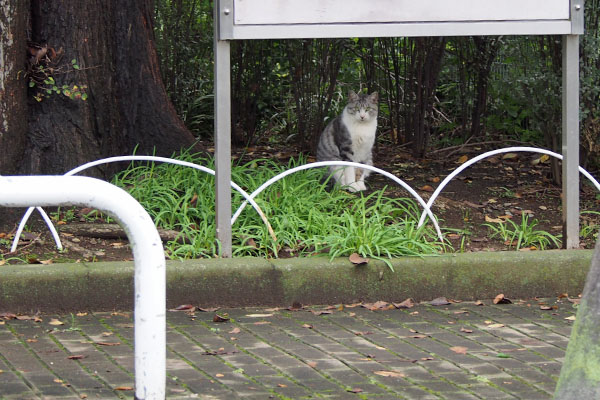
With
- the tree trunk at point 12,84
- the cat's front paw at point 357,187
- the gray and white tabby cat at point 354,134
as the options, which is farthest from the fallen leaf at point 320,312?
the gray and white tabby cat at point 354,134

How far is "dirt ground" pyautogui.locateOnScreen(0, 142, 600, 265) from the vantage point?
560cm

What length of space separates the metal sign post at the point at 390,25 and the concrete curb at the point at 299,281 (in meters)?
0.39

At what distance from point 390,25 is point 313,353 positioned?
7.47ft

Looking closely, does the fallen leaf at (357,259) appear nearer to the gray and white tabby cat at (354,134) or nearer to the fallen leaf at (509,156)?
the gray and white tabby cat at (354,134)

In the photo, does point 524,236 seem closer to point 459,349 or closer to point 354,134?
point 459,349

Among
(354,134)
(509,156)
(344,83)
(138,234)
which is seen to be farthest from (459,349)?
(344,83)

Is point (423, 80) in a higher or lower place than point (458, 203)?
higher

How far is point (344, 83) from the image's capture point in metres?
9.10

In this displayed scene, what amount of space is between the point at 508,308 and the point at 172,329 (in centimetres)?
198

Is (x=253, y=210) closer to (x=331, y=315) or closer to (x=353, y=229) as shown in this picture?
(x=353, y=229)

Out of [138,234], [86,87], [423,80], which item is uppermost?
[423,80]

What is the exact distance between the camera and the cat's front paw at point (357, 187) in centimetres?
693

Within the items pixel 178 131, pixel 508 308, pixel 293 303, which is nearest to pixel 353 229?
pixel 293 303

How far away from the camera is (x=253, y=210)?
596 cm
